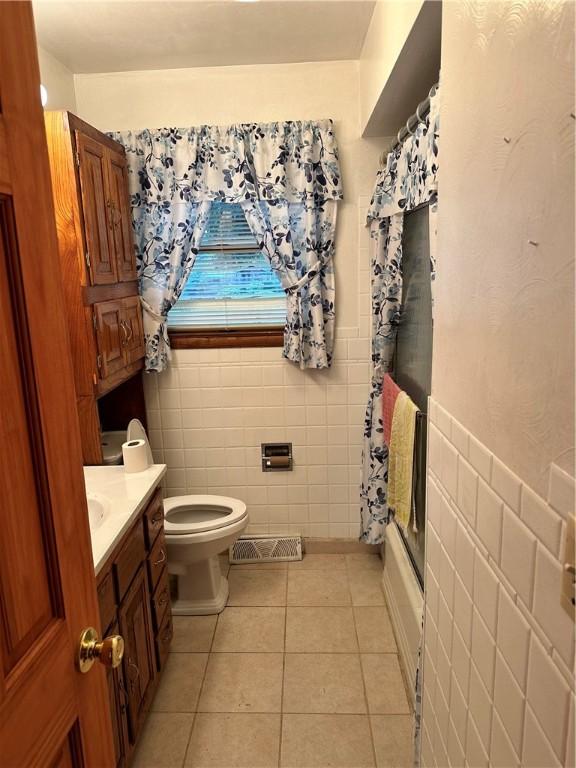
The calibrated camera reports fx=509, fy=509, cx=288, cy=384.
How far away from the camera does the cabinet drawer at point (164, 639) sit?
1.95m

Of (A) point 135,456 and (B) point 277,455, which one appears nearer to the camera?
(A) point 135,456

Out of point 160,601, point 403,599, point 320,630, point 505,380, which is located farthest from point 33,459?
point 320,630

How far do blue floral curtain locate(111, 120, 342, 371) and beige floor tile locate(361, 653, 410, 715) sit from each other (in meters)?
1.38

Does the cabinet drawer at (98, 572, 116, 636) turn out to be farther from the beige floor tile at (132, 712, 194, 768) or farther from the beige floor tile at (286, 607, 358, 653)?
the beige floor tile at (286, 607, 358, 653)

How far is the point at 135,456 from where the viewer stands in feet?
6.54

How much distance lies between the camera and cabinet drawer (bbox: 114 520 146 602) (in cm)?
153

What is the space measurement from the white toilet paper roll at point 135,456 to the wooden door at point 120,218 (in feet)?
2.72

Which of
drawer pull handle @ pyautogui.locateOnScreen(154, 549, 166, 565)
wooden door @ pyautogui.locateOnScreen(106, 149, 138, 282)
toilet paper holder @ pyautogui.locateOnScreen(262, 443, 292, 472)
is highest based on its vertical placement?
wooden door @ pyautogui.locateOnScreen(106, 149, 138, 282)

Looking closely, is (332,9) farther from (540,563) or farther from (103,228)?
(540,563)

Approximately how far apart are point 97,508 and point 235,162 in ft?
5.66

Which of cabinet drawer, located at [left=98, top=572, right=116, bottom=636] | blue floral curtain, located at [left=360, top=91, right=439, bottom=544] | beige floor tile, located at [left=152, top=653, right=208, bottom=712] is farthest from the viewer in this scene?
beige floor tile, located at [left=152, top=653, right=208, bottom=712]

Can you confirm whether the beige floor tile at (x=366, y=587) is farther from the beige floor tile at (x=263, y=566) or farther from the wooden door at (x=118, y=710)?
the wooden door at (x=118, y=710)

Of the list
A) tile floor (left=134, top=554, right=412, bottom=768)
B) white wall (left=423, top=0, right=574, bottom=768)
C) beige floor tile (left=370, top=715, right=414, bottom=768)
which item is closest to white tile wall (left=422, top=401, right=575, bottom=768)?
white wall (left=423, top=0, right=574, bottom=768)

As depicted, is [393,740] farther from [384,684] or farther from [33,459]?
[33,459]
